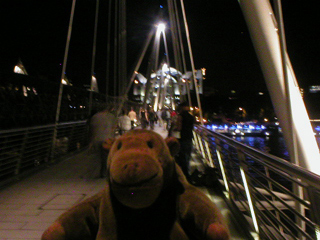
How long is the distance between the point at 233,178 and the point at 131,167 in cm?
339

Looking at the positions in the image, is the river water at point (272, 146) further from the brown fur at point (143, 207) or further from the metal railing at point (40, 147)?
the brown fur at point (143, 207)

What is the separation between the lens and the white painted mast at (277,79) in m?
5.25

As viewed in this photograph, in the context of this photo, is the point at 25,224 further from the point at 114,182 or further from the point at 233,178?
the point at 233,178

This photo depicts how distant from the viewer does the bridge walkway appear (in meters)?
4.05

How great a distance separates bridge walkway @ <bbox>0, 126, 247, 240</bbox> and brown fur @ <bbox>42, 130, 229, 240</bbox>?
161 centimetres

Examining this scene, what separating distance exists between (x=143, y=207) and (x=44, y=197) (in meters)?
3.82

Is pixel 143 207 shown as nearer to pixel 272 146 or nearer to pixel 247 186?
pixel 247 186

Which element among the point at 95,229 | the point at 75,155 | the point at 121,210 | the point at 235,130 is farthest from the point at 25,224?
the point at 235,130

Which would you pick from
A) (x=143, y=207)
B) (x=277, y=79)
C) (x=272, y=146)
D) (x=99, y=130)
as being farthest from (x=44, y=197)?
(x=272, y=146)

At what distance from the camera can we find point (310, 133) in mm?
5324

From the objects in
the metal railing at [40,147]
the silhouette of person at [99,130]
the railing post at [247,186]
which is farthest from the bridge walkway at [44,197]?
the silhouette of person at [99,130]

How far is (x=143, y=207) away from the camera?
2135mm

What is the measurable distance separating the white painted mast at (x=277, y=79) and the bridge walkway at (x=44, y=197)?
1.59m

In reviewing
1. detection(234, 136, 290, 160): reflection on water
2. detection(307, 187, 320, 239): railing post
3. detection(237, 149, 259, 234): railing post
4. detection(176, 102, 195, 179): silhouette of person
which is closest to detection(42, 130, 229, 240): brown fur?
detection(307, 187, 320, 239): railing post
